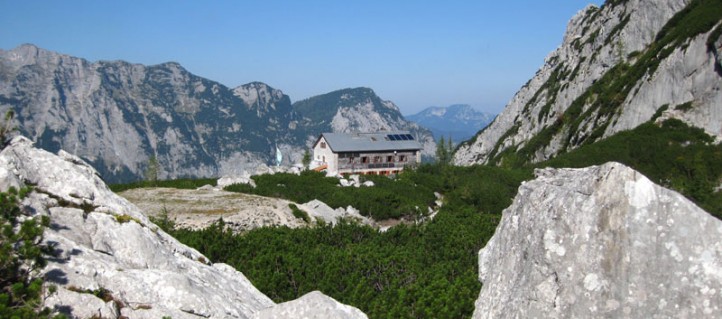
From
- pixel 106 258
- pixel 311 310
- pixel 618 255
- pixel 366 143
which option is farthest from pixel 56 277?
pixel 366 143

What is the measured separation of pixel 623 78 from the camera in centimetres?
7300

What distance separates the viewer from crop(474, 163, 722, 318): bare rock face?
28.5 feet

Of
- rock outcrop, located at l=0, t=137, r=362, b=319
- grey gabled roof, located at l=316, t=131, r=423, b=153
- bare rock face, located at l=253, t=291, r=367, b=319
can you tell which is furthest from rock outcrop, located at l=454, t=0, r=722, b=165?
rock outcrop, located at l=0, t=137, r=362, b=319

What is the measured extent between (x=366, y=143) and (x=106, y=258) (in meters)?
71.1

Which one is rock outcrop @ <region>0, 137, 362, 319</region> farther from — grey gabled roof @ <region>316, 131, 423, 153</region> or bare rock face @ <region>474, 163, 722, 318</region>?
grey gabled roof @ <region>316, 131, 423, 153</region>

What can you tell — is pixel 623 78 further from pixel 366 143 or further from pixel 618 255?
pixel 618 255

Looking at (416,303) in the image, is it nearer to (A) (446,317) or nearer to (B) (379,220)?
(A) (446,317)

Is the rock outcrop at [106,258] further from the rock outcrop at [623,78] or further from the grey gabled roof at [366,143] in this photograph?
the grey gabled roof at [366,143]

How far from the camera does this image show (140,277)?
27.2ft

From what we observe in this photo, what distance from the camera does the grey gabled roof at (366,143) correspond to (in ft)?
254

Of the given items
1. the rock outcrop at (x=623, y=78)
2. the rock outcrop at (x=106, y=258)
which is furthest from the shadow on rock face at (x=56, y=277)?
the rock outcrop at (x=623, y=78)

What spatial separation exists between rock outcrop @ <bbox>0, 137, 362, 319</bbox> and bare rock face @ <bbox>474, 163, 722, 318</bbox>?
18.0ft

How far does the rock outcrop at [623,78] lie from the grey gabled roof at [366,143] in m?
19.8

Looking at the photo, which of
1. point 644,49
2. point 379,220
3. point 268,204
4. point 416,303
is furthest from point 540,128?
point 416,303
